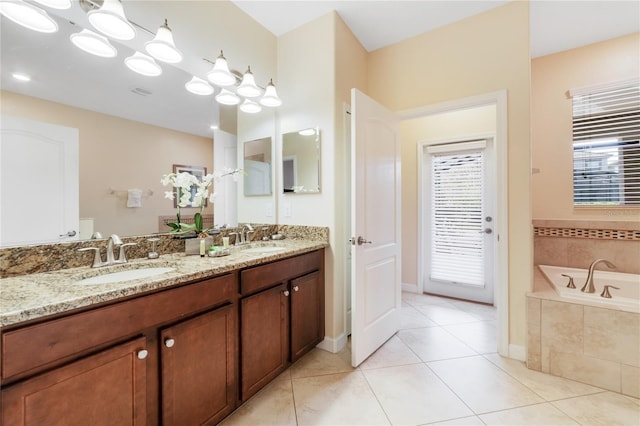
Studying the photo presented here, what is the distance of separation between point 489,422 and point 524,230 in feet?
4.39

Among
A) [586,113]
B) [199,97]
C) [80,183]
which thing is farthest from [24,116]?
[586,113]

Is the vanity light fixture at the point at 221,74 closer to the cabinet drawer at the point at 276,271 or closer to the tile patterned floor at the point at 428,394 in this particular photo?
the cabinet drawer at the point at 276,271

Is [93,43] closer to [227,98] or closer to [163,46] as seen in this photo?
[163,46]

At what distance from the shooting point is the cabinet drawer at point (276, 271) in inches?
59.2

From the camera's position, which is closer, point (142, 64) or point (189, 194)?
point (142, 64)

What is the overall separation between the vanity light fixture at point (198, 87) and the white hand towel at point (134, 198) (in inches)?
32.3

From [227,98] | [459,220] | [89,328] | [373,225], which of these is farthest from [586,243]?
[89,328]

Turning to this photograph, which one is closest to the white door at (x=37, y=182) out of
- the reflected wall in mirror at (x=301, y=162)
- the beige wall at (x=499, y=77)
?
the reflected wall in mirror at (x=301, y=162)

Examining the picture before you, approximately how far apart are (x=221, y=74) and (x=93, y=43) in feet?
2.39

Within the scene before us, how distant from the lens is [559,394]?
1.66 m

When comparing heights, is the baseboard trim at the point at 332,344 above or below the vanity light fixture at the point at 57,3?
below

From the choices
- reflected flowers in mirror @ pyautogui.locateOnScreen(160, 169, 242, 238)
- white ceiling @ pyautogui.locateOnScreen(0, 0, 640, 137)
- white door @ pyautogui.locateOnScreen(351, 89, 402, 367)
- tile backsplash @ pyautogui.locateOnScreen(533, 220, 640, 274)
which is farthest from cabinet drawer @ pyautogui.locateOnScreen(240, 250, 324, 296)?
tile backsplash @ pyautogui.locateOnScreen(533, 220, 640, 274)

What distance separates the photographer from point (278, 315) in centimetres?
173

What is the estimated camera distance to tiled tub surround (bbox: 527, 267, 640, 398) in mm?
1661
